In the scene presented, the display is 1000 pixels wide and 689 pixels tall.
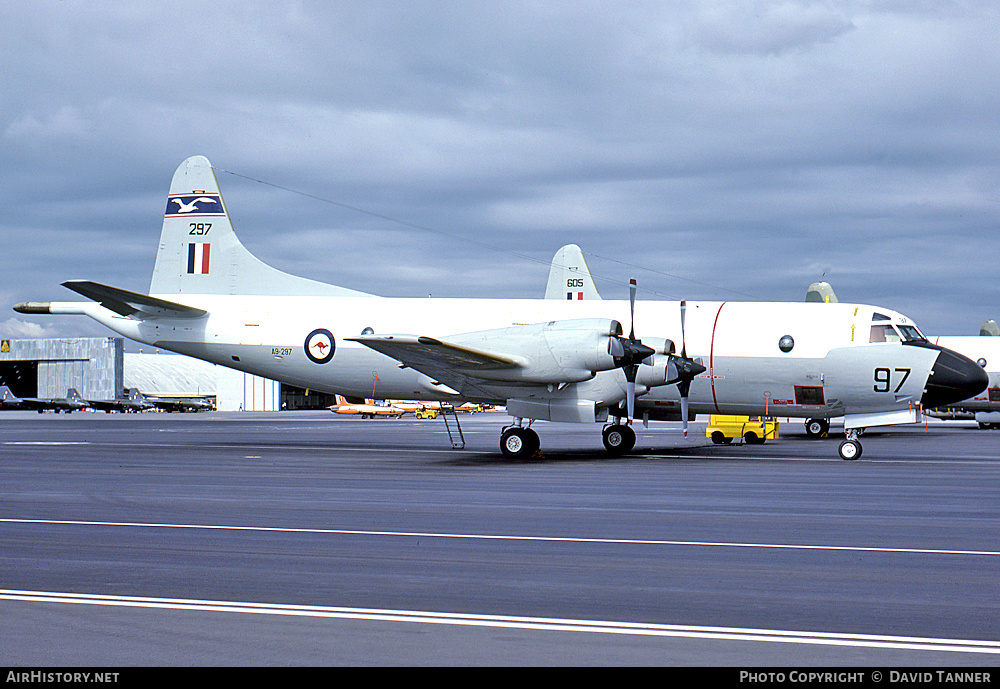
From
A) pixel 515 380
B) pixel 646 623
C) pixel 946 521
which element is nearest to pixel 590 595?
pixel 646 623

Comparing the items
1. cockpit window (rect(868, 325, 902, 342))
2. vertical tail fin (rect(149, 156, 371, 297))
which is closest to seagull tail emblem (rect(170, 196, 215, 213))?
vertical tail fin (rect(149, 156, 371, 297))

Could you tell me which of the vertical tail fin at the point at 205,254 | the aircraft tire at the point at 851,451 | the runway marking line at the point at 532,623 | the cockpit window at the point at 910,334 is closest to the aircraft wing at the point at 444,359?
the vertical tail fin at the point at 205,254

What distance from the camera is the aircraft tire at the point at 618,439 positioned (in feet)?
89.9

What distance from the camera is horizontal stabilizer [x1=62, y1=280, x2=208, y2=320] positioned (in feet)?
91.4

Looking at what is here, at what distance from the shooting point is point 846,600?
7961 mm

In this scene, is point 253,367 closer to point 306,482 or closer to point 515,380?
point 515,380

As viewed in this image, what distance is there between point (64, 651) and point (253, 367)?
24.7 m

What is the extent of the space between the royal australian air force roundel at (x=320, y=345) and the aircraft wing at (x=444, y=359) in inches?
180

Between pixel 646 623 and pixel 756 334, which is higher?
pixel 756 334

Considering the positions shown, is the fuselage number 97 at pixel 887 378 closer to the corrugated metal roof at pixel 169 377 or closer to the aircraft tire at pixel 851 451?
the aircraft tire at pixel 851 451

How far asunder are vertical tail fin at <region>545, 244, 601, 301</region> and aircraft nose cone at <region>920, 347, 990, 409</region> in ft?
83.5

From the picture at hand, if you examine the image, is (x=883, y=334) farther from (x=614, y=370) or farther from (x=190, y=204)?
(x=190, y=204)

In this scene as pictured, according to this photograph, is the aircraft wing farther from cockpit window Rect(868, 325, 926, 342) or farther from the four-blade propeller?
cockpit window Rect(868, 325, 926, 342)

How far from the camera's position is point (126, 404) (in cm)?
10975
